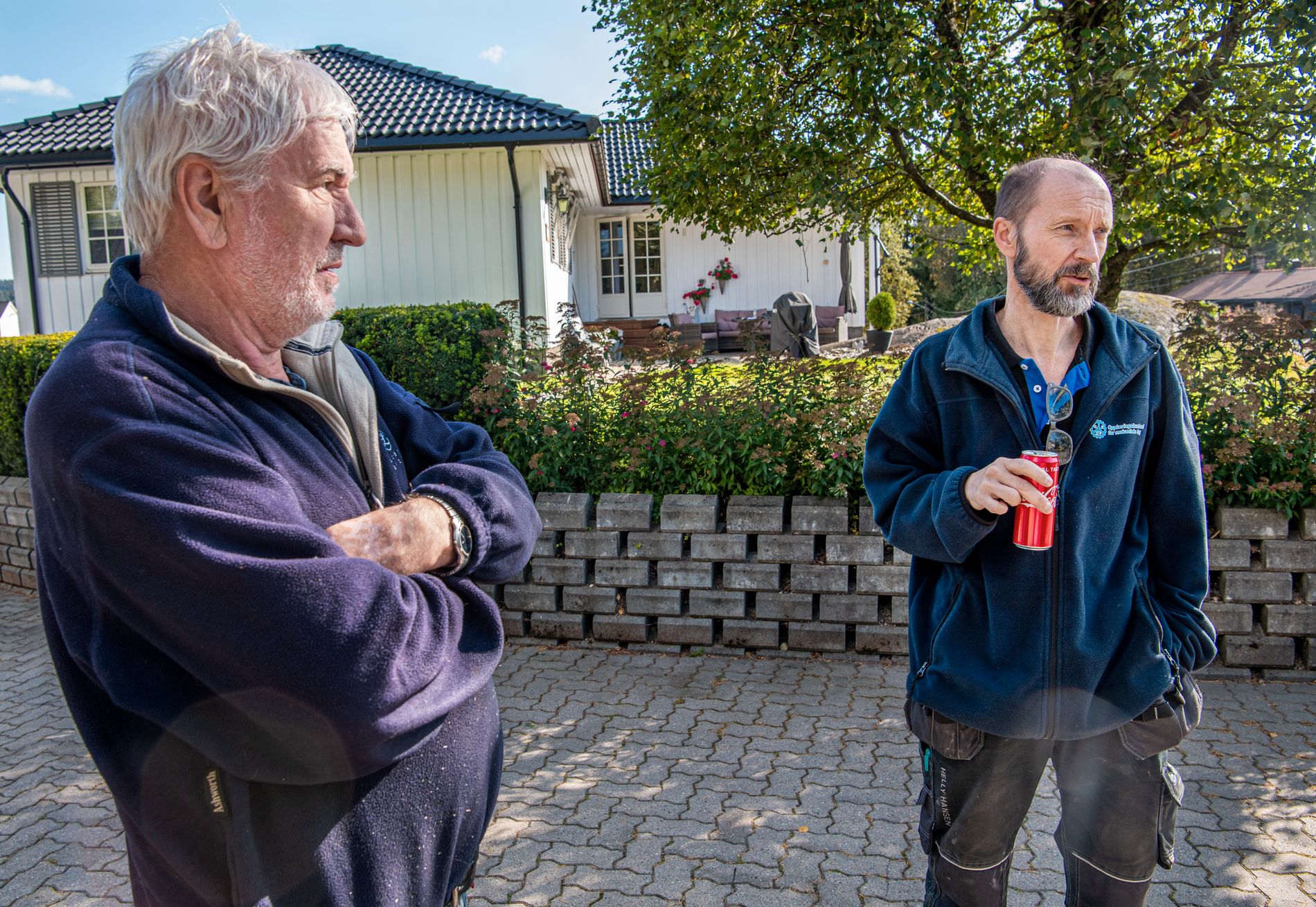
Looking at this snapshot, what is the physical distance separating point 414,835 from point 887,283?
29.9 m

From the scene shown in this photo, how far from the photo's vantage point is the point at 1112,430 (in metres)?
2.17

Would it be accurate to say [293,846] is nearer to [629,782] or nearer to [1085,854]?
[1085,854]

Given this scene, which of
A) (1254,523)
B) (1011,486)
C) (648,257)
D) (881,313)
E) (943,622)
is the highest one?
(648,257)

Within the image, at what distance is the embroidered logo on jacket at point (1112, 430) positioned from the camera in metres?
2.17

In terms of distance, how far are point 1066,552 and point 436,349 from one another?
5.39m

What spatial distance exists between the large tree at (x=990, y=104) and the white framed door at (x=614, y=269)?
575 inches

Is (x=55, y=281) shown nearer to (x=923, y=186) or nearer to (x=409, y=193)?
(x=409, y=193)

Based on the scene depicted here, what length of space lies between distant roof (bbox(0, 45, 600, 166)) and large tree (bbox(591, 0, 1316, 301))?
16.1 feet

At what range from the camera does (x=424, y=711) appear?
1.34 m

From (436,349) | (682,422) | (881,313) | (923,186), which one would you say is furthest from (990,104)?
(881,313)

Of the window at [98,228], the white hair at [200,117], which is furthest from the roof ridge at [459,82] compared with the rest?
the white hair at [200,117]

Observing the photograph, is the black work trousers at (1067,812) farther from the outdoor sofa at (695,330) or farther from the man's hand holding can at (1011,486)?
the outdoor sofa at (695,330)

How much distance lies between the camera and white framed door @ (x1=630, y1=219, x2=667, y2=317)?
2236 centimetres

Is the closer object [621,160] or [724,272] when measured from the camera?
[724,272]
